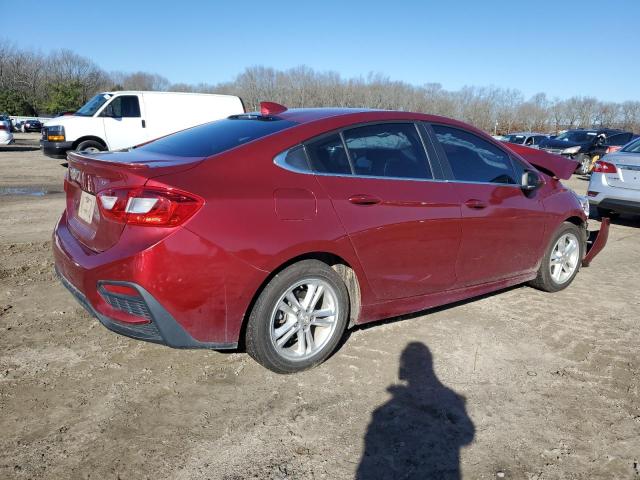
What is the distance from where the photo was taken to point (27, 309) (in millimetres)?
3957

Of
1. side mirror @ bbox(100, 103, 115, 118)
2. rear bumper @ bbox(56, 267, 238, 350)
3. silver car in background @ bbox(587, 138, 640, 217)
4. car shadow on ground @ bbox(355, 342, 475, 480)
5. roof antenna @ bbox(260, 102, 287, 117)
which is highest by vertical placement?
side mirror @ bbox(100, 103, 115, 118)

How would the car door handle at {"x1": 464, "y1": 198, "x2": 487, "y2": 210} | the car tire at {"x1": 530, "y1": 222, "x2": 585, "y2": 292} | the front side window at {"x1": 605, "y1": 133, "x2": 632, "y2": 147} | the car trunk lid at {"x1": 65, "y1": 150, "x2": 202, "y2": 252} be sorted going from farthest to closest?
the front side window at {"x1": 605, "y1": 133, "x2": 632, "y2": 147} < the car tire at {"x1": 530, "y1": 222, "x2": 585, "y2": 292} < the car door handle at {"x1": 464, "y1": 198, "x2": 487, "y2": 210} < the car trunk lid at {"x1": 65, "y1": 150, "x2": 202, "y2": 252}

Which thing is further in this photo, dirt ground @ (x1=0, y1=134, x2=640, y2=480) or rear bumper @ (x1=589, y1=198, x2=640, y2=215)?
rear bumper @ (x1=589, y1=198, x2=640, y2=215)

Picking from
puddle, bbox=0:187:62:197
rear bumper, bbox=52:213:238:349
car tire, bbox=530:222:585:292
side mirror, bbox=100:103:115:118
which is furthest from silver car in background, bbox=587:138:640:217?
side mirror, bbox=100:103:115:118

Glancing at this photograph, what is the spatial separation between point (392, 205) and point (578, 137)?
1935cm

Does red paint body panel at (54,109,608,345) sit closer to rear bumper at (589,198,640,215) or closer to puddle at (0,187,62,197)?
rear bumper at (589,198,640,215)

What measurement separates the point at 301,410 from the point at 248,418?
288 millimetres

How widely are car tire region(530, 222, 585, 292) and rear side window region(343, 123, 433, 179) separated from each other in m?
1.80

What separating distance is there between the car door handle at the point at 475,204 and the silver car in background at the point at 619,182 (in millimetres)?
5070

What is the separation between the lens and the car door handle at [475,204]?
3.79 m

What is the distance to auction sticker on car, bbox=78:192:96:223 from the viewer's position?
2963 millimetres

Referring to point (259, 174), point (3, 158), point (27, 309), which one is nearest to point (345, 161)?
point (259, 174)

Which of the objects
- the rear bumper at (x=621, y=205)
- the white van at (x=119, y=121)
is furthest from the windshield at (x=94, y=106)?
the rear bumper at (x=621, y=205)

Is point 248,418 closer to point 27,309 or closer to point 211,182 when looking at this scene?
point 211,182
